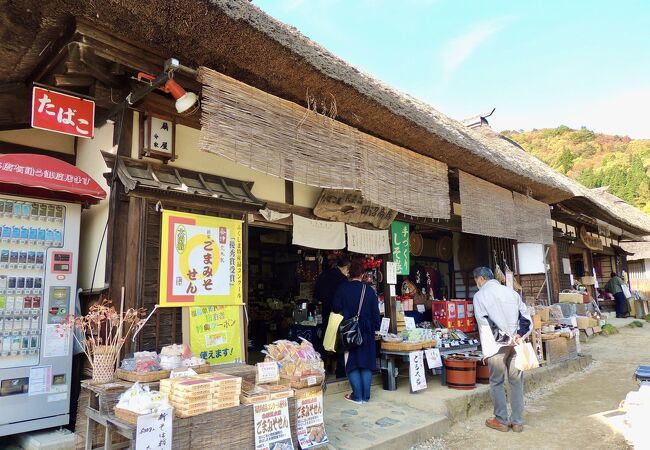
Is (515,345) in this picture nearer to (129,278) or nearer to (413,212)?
(413,212)

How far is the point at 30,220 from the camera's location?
13.3 feet

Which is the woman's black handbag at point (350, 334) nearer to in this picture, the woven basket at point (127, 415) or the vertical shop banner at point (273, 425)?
the vertical shop banner at point (273, 425)

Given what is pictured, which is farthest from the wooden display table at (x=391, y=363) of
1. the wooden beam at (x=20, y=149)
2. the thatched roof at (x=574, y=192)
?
the thatched roof at (x=574, y=192)

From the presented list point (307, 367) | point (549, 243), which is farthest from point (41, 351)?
point (549, 243)

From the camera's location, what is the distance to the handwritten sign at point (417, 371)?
6094 mm

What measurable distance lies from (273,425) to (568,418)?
456 centimetres

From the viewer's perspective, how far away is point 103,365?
343 centimetres

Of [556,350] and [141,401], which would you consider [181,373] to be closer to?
[141,401]

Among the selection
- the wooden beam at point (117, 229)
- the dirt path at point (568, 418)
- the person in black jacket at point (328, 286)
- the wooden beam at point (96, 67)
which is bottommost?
the dirt path at point (568, 418)

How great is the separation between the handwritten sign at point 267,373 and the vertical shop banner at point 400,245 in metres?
4.08

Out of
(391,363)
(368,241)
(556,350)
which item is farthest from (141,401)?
(556,350)

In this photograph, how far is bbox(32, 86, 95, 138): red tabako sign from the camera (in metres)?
3.81

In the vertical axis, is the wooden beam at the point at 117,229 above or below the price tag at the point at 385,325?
above

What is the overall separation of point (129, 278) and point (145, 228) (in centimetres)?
49
